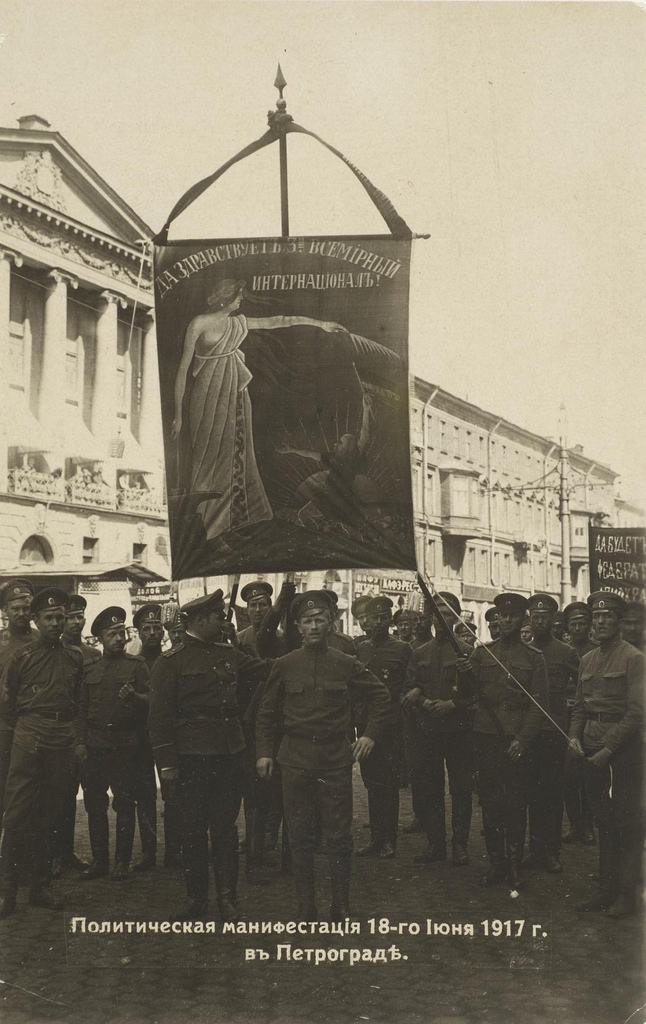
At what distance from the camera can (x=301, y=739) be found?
5879mm

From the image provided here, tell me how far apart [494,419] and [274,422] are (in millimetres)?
4038

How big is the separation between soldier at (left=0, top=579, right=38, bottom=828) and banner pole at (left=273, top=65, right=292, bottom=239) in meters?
3.14

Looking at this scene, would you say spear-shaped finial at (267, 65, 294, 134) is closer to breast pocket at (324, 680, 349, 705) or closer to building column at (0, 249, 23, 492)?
building column at (0, 249, 23, 492)

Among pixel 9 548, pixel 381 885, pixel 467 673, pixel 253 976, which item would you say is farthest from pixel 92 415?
pixel 253 976

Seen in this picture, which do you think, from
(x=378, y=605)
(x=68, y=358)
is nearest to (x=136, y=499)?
(x=68, y=358)

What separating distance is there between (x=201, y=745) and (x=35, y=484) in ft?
15.9

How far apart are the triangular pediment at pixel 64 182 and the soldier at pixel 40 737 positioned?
10.4 feet

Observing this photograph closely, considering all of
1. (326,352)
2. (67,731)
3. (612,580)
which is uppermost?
(326,352)

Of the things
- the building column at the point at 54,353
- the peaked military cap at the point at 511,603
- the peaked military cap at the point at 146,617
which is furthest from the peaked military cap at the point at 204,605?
the building column at the point at 54,353

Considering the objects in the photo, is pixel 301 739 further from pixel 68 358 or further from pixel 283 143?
pixel 68 358

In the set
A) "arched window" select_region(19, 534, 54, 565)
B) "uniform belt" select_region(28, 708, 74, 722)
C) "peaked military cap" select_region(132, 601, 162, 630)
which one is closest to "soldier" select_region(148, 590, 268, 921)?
"uniform belt" select_region(28, 708, 74, 722)

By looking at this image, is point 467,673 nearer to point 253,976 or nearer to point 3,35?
point 253,976

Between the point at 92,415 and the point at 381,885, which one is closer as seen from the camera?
the point at 381,885

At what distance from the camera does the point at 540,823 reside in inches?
291
